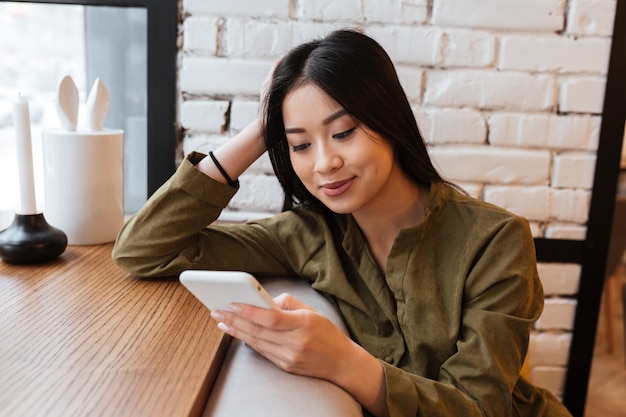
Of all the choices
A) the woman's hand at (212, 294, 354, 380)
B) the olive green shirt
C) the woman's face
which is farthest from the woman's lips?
the woman's hand at (212, 294, 354, 380)

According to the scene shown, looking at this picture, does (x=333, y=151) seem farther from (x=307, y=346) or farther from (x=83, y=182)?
(x=83, y=182)

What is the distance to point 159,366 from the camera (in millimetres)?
739

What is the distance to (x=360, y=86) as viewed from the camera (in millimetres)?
926

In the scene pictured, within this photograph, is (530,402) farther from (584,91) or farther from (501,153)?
(584,91)

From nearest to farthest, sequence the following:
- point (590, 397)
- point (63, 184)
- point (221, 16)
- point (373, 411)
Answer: point (373, 411), point (63, 184), point (221, 16), point (590, 397)

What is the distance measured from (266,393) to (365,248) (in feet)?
1.31

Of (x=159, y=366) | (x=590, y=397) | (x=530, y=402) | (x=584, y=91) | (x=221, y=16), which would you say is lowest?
(x=590, y=397)

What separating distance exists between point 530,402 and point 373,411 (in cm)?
34

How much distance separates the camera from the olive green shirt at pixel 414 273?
0.85 m

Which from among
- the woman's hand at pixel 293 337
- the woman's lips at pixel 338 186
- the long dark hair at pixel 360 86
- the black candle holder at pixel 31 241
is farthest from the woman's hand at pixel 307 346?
the black candle holder at pixel 31 241

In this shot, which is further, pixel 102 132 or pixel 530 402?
pixel 102 132

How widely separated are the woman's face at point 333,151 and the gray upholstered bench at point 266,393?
274 mm

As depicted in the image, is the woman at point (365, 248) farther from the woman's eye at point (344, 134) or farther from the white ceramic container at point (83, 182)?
the white ceramic container at point (83, 182)

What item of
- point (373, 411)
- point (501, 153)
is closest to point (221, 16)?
point (501, 153)
